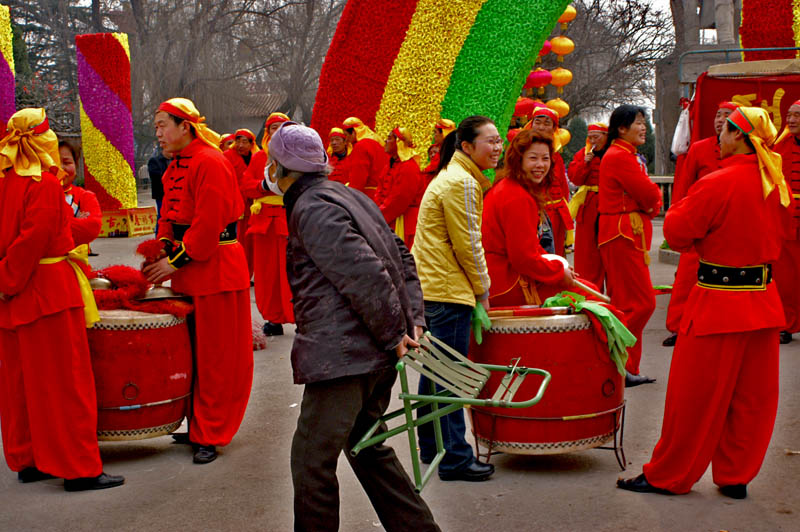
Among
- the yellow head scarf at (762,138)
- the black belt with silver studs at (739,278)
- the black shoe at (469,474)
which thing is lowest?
the black shoe at (469,474)

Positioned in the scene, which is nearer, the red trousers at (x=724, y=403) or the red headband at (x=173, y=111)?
the red trousers at (x=724, y=403)

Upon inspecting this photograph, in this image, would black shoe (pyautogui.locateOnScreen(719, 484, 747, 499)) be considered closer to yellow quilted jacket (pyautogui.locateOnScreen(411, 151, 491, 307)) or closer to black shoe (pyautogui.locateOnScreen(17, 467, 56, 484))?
yellow quilted jacket (pyautogui.locateOnScreen(411, 151, 491, 307))

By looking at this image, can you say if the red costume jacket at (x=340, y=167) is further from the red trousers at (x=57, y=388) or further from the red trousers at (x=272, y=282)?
the red trousers at (x=57, y=388)

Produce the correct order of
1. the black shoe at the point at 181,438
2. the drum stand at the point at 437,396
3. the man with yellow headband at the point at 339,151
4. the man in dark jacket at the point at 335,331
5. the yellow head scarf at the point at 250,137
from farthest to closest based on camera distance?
the yellow head scarf at the point at 250,137, the man with yellow headband at the point at 339,151, the black shoe at the point at 181,438, the man in dark jacket at the point at 335,331, the drum stand at the point at 437,396

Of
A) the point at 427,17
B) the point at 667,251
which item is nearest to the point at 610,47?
the point at 667,251

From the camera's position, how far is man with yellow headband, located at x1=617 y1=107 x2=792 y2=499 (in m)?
4.09

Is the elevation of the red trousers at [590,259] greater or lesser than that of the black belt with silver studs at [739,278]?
lesser

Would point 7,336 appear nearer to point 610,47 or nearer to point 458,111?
point 458,111

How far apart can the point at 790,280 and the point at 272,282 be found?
4.60 meters

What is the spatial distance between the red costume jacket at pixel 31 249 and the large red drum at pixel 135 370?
324mm

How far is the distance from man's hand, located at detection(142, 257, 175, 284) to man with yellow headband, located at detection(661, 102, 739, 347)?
125 inches

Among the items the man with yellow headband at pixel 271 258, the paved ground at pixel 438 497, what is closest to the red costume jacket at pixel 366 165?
the man with yellow headband at pixel 271 258

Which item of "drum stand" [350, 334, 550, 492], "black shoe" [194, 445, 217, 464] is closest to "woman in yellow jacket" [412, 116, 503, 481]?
"drum stand" [350, 334, 550, 492]

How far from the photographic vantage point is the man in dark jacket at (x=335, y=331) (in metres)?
3.23
